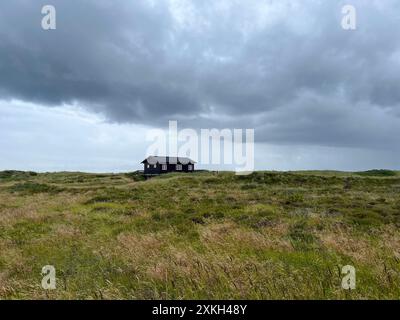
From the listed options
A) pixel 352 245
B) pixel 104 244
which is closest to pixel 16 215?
pixel 104 244

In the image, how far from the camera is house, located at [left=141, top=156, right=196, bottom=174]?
89500 mm

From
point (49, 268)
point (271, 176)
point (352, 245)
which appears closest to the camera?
point (49, 268)

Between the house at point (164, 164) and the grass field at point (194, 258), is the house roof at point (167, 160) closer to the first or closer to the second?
the house at point (164, 164)

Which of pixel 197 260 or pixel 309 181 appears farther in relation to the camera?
pixel 309 181

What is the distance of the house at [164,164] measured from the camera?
294 feet

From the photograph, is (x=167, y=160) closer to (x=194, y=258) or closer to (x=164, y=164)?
(x=164, y=164)

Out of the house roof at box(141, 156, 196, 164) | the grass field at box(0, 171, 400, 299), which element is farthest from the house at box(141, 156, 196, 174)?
A: the grass field at box(0, 171, 400, 299)

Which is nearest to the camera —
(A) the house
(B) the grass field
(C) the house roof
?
(B) the grass field

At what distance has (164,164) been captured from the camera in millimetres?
90438

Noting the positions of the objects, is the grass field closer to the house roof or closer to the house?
the house roof

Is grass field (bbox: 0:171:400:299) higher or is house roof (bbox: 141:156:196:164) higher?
house roof (bbox: 141:156:196:164)

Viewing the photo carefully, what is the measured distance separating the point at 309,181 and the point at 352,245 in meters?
41.0
